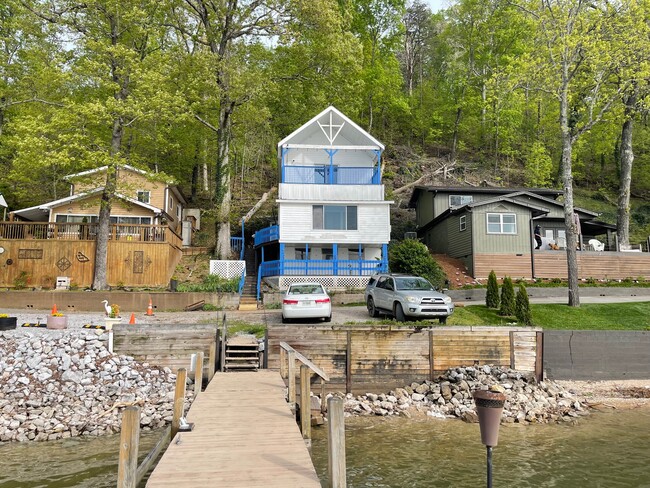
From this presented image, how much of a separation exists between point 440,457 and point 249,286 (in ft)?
61.1

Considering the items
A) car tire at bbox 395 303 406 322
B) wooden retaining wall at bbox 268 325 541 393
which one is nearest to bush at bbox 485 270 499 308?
wooden retaining wall at bbox 268 325 541 393

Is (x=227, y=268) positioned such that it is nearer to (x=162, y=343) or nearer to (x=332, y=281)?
(x=332, y=281)

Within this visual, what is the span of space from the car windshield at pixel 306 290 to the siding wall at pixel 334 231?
34.3 feet

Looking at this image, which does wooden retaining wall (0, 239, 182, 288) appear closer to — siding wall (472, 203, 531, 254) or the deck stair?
the deck stair

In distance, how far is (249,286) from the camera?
27828 mm

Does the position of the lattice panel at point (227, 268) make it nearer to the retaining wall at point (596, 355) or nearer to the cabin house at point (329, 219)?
the cabin house at point (329, 219)

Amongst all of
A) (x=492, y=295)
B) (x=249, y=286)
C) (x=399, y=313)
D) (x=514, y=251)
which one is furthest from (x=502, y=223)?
(x=249, y=286)

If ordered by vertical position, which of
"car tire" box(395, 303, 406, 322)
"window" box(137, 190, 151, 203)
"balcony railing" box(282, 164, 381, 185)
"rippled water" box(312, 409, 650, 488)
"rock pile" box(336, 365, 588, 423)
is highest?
"balcony railing" box(282, 164, 381, 185)

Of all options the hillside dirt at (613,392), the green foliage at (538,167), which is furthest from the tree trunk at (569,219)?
the green foliage at (538,167)

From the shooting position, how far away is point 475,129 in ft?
180

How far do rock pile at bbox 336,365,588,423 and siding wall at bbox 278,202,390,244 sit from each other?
49.2ft

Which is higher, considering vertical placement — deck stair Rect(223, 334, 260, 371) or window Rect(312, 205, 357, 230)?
window Rect(312, 205, 357, 230)

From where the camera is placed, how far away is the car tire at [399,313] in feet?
58.2

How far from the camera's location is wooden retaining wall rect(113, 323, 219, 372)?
50.4ft
